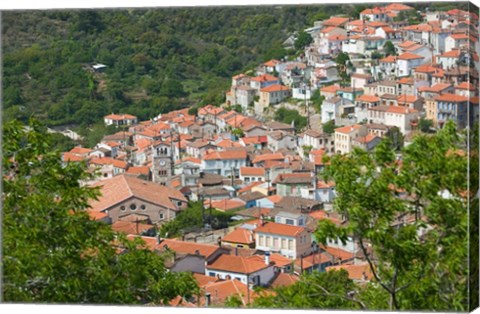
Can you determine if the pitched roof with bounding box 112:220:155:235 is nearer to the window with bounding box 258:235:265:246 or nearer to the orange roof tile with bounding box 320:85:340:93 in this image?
the window with bounding box 258:235:265:246

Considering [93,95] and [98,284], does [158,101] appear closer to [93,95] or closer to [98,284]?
[93,95]

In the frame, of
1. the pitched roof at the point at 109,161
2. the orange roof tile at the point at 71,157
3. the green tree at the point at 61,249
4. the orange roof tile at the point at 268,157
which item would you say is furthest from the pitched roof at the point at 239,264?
the orange roof tile at the point at 71,157

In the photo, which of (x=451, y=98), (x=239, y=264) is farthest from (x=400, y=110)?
(x=239, y=264)

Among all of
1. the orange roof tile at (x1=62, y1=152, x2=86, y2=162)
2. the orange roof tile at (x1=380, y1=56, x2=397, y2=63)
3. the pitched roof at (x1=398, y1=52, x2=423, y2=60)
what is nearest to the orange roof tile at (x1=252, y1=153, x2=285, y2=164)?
the orange roof tile at (x1=380, y1=56, x2=397, y2=63)

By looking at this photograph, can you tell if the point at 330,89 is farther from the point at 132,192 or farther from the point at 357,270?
the point at 132,192

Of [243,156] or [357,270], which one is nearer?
[357,270]
